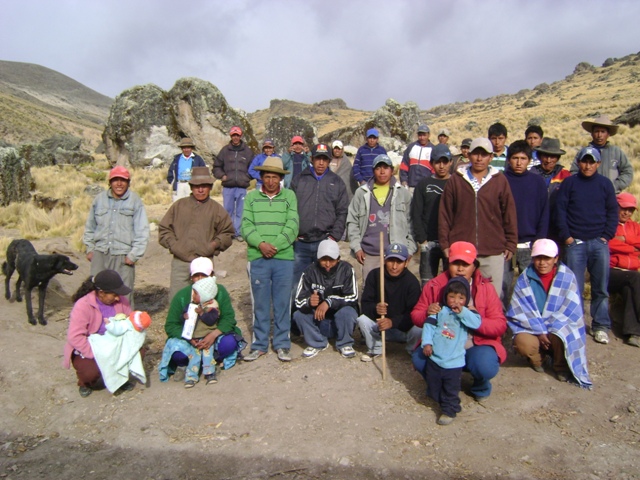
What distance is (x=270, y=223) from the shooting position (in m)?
5.66

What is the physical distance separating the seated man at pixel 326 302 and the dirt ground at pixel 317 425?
0.71 feet

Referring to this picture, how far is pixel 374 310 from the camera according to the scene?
5605 millimetres

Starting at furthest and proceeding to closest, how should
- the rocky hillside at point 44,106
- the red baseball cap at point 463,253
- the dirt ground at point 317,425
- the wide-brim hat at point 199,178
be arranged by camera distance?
1. the rocky hillside at point 44,106
2. the wide-brim hat at point 199,178
3. the red baseball cap at point 463,253
4. the dirt ground at point 317,425

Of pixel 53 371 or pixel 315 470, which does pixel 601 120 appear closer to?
pixel 315 470

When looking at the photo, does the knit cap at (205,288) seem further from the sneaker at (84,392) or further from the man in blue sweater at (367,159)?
the man in blue sweater at (367,159)

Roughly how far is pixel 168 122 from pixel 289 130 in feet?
14.4

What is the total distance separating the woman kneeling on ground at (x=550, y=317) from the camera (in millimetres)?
4793

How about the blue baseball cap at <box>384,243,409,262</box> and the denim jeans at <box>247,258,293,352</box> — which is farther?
the denim jeans at <box>247,258,293,352</box>

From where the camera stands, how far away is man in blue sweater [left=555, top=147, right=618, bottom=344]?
5574mm

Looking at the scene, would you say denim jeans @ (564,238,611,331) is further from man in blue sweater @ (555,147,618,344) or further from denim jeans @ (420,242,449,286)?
denim jeans @ (420,242,449,286)

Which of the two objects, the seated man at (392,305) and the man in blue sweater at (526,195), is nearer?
the seated man at (392,305)

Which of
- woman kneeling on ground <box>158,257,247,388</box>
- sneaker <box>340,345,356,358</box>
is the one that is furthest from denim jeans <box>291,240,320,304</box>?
woman kneeling on ground <box>158,257,247,388</box>

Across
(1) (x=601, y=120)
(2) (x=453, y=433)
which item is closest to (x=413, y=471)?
(2) (x=453, y=433)

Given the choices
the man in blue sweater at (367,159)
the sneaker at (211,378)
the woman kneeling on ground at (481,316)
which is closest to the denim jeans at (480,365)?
the woman kneeling on ground at (481,316)
